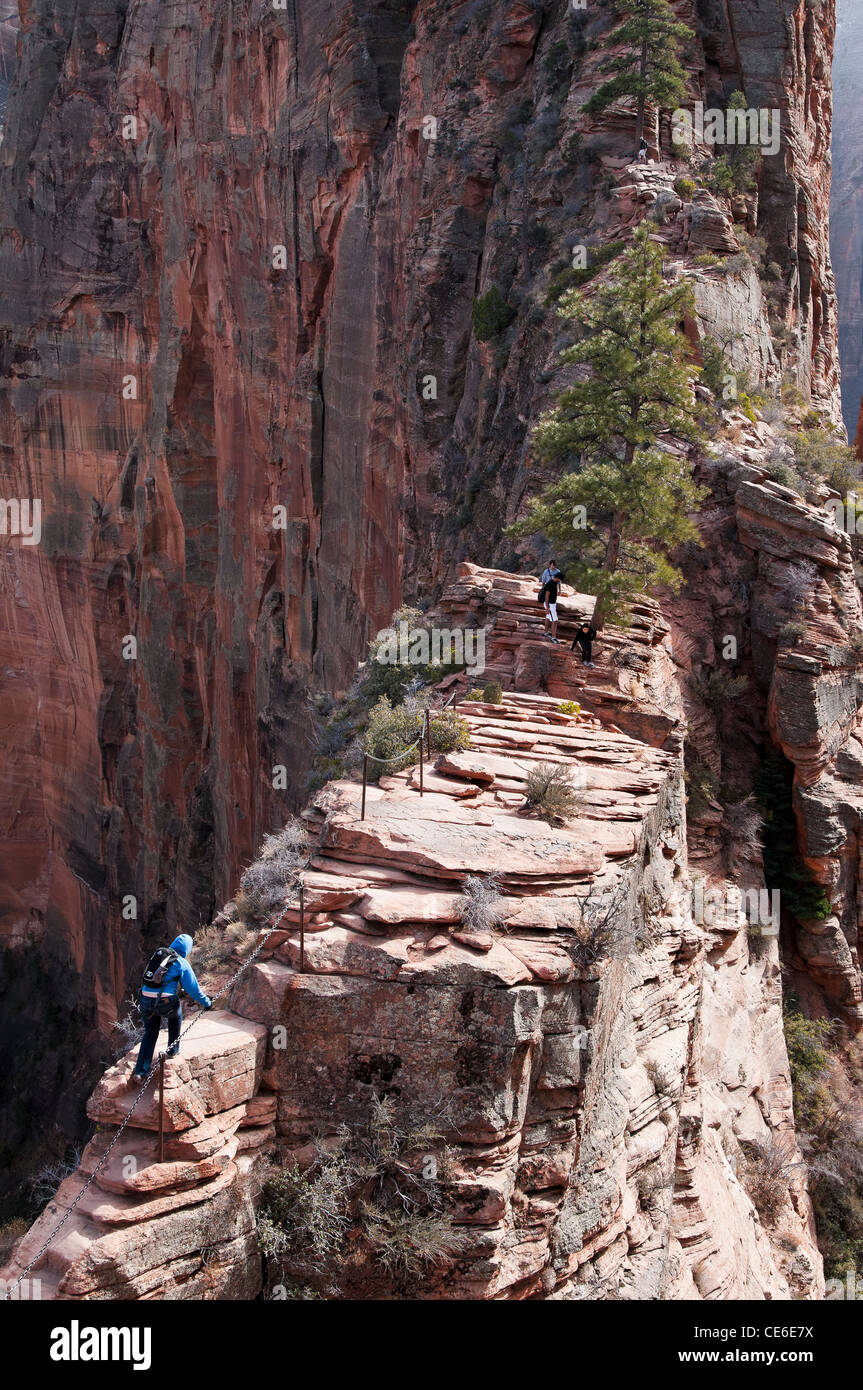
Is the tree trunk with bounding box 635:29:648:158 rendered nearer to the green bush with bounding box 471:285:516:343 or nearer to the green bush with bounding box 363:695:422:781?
the green bush with bounding box 471:285:516:343

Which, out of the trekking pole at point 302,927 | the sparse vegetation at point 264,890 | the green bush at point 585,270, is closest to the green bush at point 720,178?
the green bush at point 585,270

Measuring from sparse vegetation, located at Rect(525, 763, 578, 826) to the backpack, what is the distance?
12.2 feet

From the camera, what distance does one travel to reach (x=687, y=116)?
24.0 metres

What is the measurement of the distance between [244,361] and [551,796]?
31.6 meters

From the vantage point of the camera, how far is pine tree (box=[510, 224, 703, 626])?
15.6 m

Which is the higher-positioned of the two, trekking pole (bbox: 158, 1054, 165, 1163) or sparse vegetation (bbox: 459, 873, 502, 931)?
sparse vegetation (bbox: 459, 873, 502, 931)

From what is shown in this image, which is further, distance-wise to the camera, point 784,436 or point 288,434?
point 288,434

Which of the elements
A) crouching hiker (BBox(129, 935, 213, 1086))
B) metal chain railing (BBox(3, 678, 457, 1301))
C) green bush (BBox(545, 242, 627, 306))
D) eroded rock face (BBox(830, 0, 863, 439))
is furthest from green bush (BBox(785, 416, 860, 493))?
eroded rock face (BBox(830, 0, 863, 439))

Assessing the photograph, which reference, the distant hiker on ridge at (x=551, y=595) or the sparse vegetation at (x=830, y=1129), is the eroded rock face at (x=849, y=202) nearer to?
the sparse vegetation at (x=830, y=1129)

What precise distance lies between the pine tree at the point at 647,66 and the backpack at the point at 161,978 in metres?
20.2

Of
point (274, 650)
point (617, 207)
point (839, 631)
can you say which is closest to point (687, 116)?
point (617, 207)

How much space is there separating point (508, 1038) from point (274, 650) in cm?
2858

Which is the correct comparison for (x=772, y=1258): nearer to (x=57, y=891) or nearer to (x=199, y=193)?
(x=199, y=193)

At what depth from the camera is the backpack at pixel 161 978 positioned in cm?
837
